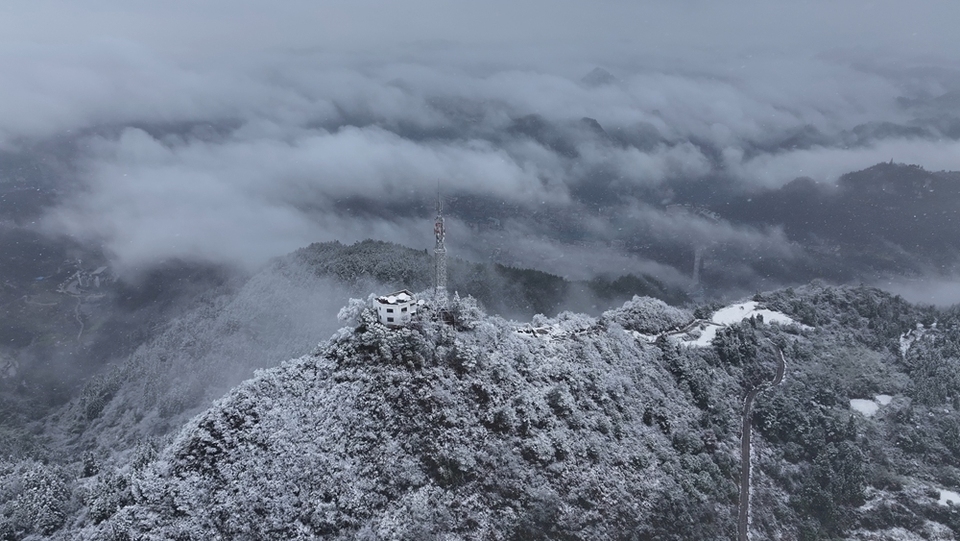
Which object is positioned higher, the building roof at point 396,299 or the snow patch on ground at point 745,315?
the building roof at point 396,299

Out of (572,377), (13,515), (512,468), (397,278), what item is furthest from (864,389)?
(13,515)

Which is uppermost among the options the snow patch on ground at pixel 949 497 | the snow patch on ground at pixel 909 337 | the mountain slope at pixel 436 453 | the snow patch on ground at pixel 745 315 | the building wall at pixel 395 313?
the building wall at pixel 395 313

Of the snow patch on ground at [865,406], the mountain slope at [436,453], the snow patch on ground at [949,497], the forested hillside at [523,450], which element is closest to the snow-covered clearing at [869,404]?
the snow patch on ground at [865,406]

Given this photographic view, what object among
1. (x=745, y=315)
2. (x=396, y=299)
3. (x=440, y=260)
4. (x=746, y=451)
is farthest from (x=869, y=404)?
(x=396, y=299)

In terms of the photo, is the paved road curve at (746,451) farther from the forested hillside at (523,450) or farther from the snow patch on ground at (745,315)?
the snow patch on ground at (745,315)

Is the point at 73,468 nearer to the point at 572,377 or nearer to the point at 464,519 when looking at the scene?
the point at 464,519

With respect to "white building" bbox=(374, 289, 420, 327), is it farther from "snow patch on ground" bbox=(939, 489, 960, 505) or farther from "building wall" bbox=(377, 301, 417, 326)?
"snow patch on ground" bbox=(939, 489, 960, 505)

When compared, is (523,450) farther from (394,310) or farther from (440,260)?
(440,260)
